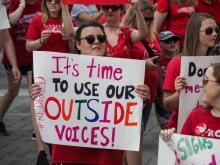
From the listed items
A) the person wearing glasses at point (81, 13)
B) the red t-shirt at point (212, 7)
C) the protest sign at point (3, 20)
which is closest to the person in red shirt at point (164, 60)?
the red t-shirt at point (212, 7)

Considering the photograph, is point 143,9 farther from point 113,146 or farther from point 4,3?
point 113,146

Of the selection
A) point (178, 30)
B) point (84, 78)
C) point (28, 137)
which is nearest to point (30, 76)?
point (28, 137)

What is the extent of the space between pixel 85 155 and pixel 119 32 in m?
1.47

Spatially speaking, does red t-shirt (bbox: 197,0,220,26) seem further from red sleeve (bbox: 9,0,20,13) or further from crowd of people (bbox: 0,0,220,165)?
red sleeve (bbox: 9,0,20,13)

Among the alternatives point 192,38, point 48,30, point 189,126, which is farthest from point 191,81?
point 48,30

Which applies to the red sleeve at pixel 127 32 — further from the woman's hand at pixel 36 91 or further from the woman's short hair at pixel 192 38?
the woman's hand at pixel 36 91

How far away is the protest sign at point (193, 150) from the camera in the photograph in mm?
4012

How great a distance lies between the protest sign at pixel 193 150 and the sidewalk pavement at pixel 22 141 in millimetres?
2860

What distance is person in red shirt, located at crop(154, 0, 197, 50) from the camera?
294 inches

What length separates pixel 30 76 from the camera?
7594 mm

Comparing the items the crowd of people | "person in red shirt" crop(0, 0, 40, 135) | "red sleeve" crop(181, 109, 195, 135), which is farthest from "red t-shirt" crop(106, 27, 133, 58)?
→ "person in red shirt" crop(0, 0, 40, 135)

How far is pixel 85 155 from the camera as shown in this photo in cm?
465

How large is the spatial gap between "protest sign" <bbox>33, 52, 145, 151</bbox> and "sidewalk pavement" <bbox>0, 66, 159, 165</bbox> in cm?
225

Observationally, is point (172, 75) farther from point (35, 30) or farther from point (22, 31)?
point (22, 31)
